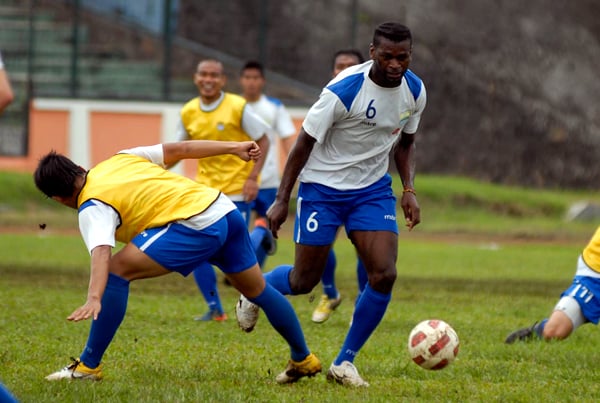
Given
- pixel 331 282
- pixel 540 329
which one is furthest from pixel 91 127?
pixel 540 329

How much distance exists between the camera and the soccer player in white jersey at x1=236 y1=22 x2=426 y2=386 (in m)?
7.09

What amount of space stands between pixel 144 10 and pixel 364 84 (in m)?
17.9

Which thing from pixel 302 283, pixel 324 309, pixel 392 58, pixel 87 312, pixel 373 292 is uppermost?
pixel 392 58

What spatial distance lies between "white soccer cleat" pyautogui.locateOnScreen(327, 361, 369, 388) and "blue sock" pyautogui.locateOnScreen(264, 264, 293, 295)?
812 mm

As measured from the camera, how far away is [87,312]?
597cm

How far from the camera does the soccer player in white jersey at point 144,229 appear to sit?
6418 mm

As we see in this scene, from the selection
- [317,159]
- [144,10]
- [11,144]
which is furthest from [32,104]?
[317,159]

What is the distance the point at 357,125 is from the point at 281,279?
1.20 metres

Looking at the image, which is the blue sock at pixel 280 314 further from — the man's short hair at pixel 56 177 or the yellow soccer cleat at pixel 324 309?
the yellow soccer cleat at pixel 324 309

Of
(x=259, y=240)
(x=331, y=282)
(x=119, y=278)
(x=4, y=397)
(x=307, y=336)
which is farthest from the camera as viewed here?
(x=259, y=240)

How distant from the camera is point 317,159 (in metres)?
7.48

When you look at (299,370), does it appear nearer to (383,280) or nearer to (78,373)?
(383,280)

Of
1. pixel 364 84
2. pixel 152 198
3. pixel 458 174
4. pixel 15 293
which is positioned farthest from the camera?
pixel 458 174

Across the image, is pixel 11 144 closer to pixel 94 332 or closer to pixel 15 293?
pixel 15 293
